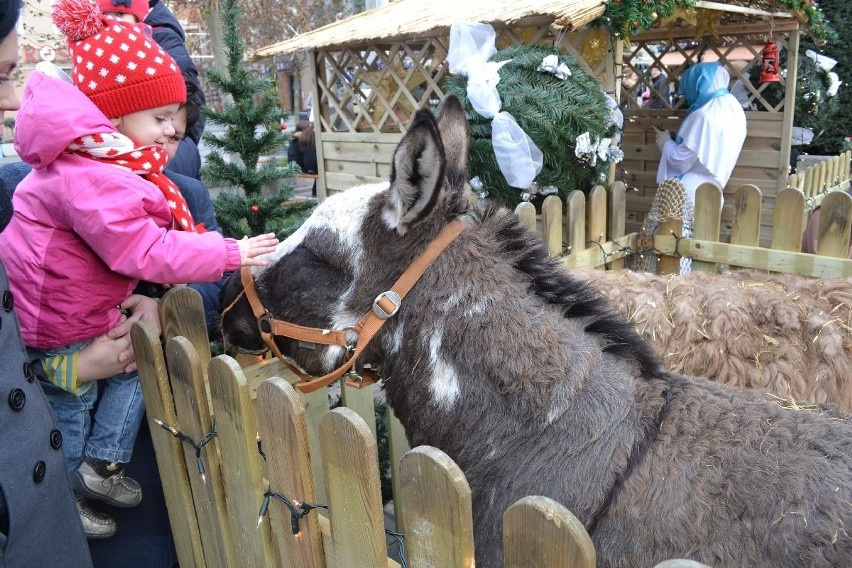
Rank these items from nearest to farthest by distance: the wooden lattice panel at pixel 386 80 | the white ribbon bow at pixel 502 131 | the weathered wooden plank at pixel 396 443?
the weathered wooden plank at pixel 396 443, the white ribbon bow at pixel 502 131, the wooden lattice panel at pixel 386 80

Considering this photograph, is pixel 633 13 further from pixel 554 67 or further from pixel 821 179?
pixel 821 179

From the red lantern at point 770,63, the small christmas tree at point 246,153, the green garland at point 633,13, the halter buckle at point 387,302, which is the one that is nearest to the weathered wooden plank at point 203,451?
the halter buckle at point 387,302

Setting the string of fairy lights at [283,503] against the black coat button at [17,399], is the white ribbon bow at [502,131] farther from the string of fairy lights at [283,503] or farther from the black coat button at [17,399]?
the black coat button at [17,399]

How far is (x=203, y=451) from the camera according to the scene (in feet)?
8.05

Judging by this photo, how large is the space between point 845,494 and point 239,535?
2024 millimetres

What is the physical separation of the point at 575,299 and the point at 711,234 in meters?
3.15

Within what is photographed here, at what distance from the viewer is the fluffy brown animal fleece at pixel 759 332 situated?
127 inches

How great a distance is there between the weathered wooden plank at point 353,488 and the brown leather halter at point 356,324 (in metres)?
0.51

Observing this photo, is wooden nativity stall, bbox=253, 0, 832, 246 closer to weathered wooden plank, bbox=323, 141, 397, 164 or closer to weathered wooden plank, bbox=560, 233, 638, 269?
Result: weathered wooden plank, bbox=323, 141, 397, 164

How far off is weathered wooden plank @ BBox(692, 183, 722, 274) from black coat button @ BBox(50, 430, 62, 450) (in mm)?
4339

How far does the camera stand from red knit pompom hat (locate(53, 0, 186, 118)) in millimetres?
2549

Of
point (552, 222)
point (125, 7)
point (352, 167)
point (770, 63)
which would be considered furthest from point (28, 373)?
point (770, 63)

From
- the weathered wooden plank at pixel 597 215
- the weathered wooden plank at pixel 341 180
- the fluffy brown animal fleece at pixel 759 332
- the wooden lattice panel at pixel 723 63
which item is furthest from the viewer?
the weathered wooden plank at pixel 341 180

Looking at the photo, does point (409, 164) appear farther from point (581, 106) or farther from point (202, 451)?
point (581, 106)
